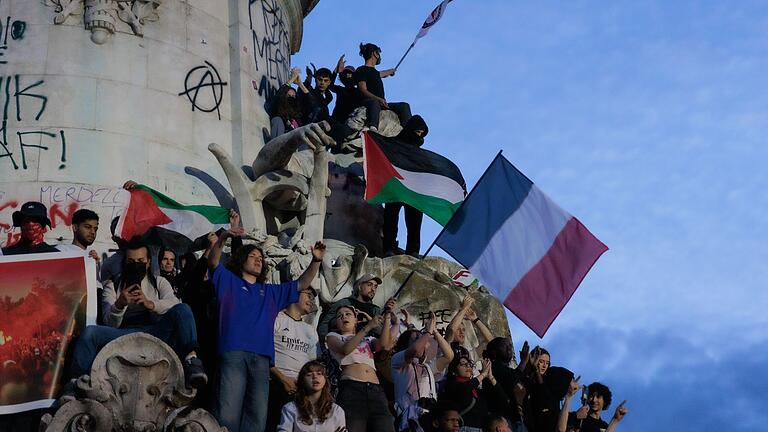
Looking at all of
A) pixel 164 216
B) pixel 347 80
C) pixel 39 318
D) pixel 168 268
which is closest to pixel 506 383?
pixel 168 268

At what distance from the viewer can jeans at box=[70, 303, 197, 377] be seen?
1348cm

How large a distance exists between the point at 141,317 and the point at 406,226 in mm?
8944

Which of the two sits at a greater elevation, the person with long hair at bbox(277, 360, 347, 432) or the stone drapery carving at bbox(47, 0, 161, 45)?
the stone drapery carving at bbox(47, 0, 161, 45)

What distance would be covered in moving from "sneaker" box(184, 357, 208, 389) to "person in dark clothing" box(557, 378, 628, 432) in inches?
178

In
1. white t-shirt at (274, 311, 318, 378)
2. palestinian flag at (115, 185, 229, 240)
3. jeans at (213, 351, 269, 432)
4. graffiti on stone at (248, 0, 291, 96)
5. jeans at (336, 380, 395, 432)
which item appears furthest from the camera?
graffiti on stone at (248, 0, 291, 96)

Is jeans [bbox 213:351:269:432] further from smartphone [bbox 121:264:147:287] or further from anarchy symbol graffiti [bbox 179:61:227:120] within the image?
anarchy symbol graffiti [bbox 179:61:227:120]

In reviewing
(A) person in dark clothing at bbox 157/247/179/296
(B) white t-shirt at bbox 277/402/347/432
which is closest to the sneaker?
(B) white t-shirt at bbox 277/402/347/432

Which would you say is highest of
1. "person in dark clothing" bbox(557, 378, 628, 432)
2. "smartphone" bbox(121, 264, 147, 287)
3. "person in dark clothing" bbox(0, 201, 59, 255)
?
"person in dark clothing" bbox(0, 201, 59, 255)

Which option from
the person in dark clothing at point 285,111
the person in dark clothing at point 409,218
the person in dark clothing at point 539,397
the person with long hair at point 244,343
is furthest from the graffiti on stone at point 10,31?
the person in dark clothing at point 539,397

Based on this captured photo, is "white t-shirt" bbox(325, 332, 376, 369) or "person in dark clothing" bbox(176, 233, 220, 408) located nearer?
"person in dark clothing" bbox(176, 233, 220, 408)

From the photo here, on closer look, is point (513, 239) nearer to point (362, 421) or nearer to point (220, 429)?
point (362, 421)

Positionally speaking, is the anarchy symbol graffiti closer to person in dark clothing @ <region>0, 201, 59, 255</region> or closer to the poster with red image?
person in dark clothing @ <region>0, 201, 59, 255</region>

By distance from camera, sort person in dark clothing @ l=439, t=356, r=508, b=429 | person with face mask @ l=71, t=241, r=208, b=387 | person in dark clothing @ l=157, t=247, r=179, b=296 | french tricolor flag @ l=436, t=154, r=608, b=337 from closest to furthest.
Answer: person with face mask @ l=71, t=241, r=208, b=387
person in dark clothing @ l=439, t=356, r=508, b=429
person in dark clothing @ l=157, t=247, r=179, b=296
french tricolor flag @ l=436, t=154, r=608, b=337

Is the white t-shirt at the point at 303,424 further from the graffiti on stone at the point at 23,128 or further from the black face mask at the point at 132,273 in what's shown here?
the graffiti on stone at the point at 23,128
